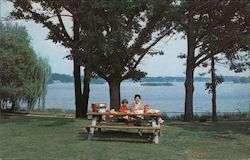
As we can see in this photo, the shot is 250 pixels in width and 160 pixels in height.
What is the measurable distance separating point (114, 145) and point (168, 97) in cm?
913

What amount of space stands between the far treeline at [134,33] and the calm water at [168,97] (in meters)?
0.63

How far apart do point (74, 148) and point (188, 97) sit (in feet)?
33.0

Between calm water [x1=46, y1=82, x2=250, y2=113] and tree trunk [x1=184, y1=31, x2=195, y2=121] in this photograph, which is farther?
tree trunk [x1=184, y1=31, x2=195, y2=121]

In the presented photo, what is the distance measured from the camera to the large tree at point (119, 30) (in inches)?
393

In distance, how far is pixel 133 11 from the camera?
10562 millimetres

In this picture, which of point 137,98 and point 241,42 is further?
point 241,42

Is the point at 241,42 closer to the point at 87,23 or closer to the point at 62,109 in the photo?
the point at 87,23

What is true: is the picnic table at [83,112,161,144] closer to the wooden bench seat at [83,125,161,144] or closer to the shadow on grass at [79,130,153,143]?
the wooden bench seat at [83,125,161,144]

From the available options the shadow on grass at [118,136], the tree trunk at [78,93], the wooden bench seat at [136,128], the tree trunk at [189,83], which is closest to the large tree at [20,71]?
the tree trunk at [78,93]

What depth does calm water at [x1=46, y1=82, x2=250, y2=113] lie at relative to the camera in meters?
13.0

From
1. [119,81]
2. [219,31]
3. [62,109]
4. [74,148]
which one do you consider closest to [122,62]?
[119,81]

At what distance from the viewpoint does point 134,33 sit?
11.0 meters

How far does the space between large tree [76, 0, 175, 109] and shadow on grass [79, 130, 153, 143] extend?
2.58 metres

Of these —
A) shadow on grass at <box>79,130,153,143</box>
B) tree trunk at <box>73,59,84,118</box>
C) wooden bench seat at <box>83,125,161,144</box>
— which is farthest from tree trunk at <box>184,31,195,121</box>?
wooden bench seat at <box>83,125,161,144</box>
